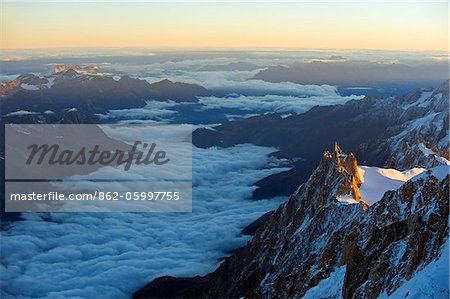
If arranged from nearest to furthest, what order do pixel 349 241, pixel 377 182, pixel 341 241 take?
pixel 349 241 < pixel 341 241 < pixel 377 182

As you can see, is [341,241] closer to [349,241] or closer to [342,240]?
[342,240]

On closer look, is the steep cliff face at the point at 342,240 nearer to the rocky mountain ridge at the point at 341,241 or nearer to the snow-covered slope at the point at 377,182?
the rocky mountain ridge at the point at 341,241

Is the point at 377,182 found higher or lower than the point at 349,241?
higher

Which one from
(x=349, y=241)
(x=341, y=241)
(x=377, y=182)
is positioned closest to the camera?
(x=349, y=241)

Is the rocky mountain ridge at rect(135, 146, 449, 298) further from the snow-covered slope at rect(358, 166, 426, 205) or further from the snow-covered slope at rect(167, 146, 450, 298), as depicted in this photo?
the snow-covered slope at rect(358, 166, 426, 205)

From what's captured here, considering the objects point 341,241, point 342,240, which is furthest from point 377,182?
point 341,241

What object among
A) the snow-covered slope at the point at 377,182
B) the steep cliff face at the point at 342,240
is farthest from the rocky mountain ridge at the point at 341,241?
the snow-covered slope at the point at 377,182

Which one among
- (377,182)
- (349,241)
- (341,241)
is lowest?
(341,241)

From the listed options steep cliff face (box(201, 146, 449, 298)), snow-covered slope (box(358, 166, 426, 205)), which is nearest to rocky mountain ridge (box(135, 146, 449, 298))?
steep cliff face (box(201, 146, 449, 298))

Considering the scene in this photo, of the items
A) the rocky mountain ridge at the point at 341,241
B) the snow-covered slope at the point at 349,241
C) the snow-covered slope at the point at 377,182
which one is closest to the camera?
the snow-covered slope at the point at 349,241
